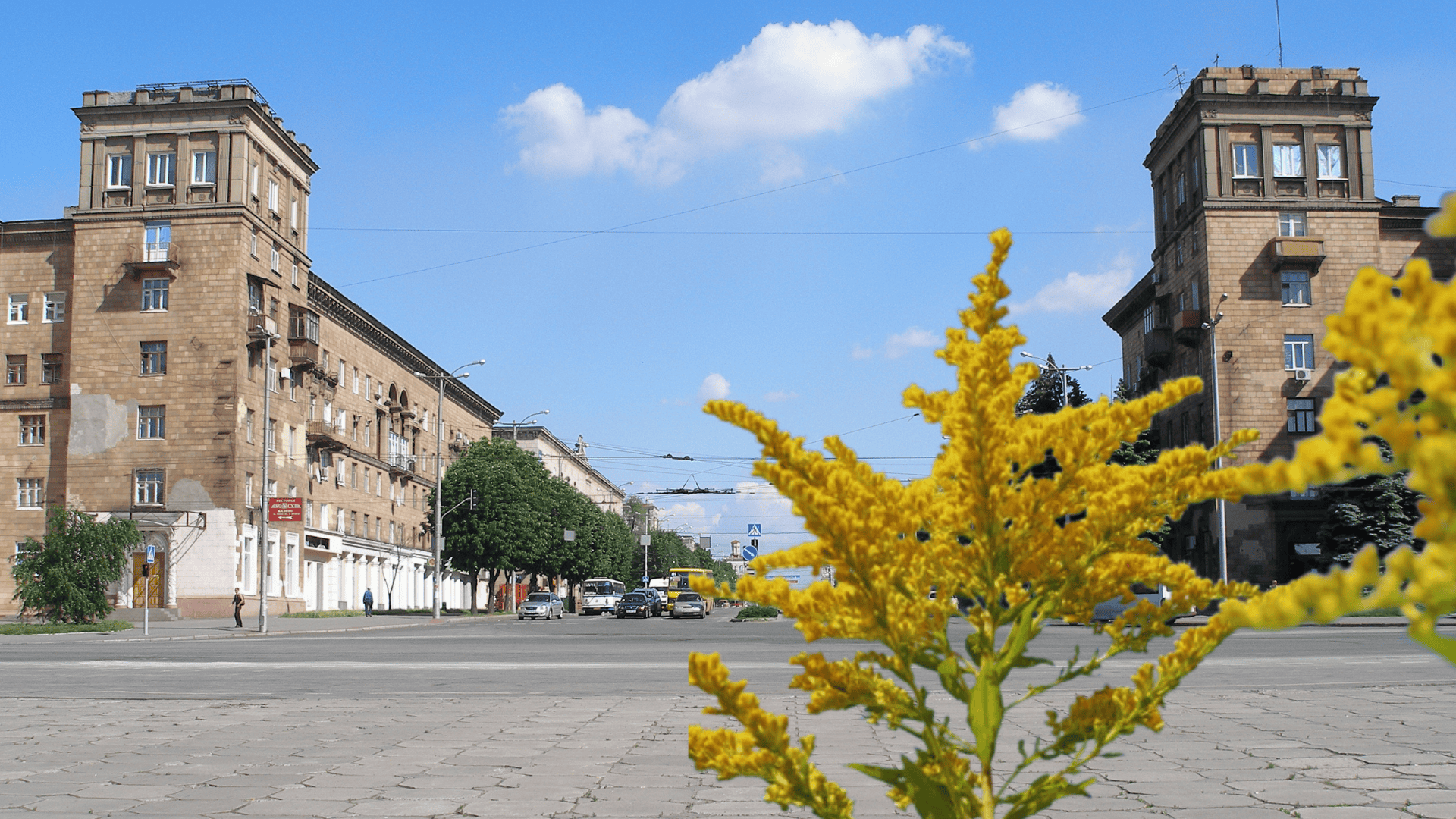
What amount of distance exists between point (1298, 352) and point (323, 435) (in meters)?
46.1

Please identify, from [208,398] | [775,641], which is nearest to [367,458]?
[208,398]

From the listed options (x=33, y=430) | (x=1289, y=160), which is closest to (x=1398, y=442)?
(x=1289, y=160)

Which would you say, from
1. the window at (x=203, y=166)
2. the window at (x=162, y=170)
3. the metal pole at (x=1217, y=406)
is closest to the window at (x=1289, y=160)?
the metal pole at (x=1217, y=406)

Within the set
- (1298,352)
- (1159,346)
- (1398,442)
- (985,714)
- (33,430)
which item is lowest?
(985,714)

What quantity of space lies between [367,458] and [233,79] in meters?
24.3

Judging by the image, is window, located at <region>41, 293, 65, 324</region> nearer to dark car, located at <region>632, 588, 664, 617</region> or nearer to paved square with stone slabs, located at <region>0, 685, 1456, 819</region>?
dark car, located at <region>632, 588, 664, 617</region>

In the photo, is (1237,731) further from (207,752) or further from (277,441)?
(277,441)

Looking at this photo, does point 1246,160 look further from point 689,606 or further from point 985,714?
point 985,714

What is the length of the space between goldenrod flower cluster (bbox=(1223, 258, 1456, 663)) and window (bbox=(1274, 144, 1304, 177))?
56.8m

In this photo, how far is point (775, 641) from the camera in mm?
30906

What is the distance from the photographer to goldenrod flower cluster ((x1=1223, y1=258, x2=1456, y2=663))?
1.27m

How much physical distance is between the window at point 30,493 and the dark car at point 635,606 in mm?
29559

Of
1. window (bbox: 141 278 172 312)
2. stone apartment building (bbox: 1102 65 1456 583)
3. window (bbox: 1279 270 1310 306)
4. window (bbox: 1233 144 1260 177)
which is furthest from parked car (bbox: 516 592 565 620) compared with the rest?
window (bbox: 1233 144 1260 177)

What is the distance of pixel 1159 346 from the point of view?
57.4 meters
